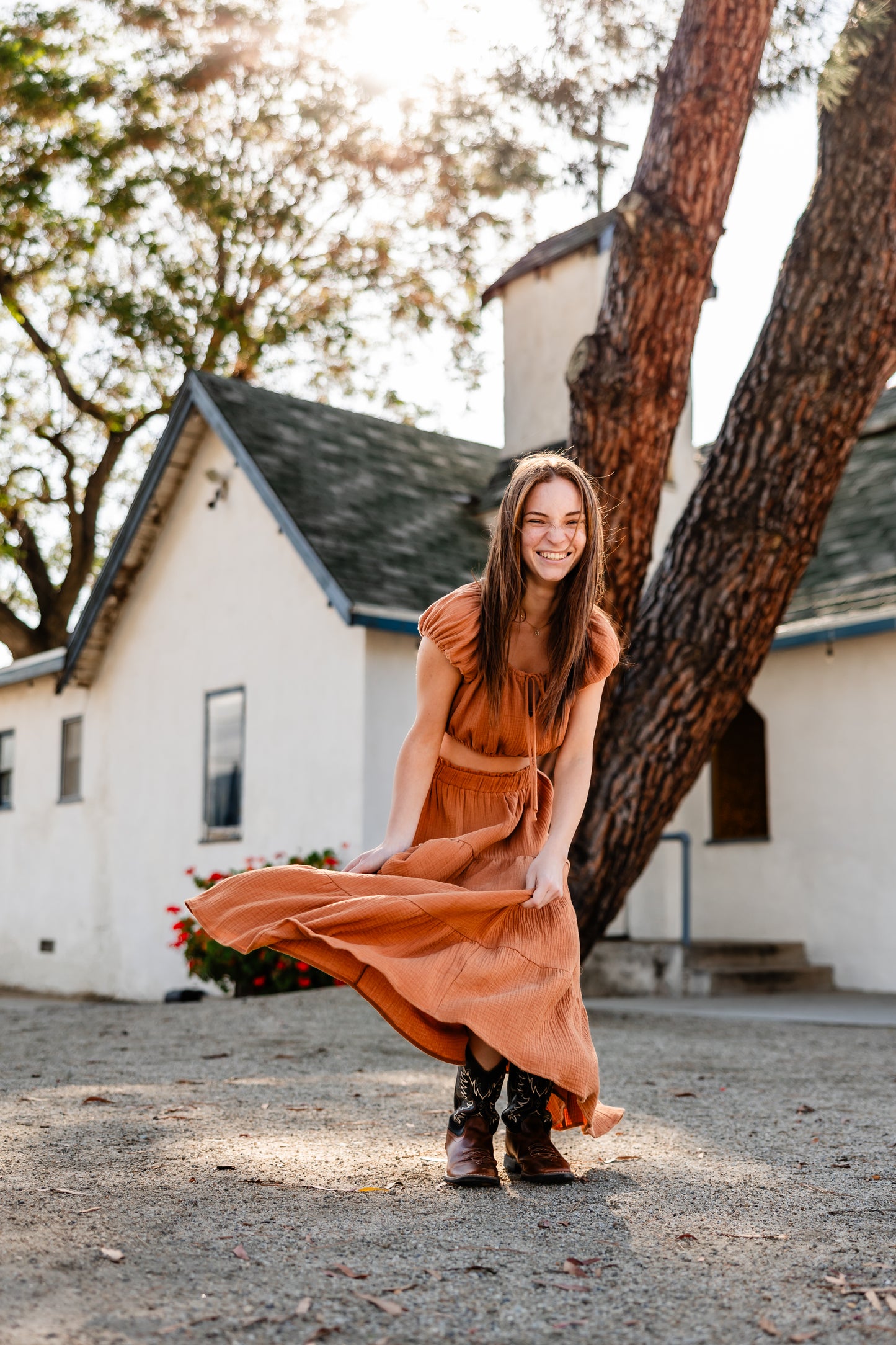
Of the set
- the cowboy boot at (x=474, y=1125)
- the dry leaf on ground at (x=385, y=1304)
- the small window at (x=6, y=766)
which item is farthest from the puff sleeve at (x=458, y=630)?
the small window at (x=6, y=766)

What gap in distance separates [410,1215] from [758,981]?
8423 millimetres

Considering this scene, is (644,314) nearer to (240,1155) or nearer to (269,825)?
(240,1155)

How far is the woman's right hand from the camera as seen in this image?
146 inches

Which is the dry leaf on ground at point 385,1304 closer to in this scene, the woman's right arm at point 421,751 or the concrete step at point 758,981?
the woman's right arm at point 421,751

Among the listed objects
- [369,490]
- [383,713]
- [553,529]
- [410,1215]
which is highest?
[369,490]

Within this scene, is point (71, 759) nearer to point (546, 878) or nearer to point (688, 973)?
point (688, 973)

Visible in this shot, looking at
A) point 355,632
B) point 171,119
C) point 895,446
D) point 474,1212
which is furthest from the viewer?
point 171,119

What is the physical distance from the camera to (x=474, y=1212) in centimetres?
331

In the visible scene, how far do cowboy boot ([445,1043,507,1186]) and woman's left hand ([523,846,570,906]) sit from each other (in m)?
0.46

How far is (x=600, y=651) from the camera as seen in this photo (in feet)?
12.7

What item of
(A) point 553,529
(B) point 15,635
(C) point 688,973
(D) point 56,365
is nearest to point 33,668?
(B) point 15,635

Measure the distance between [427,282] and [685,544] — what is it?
17.4m

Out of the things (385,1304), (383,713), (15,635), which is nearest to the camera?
(385,1304)

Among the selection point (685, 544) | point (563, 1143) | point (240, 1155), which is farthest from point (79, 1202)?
point (685, 544)
